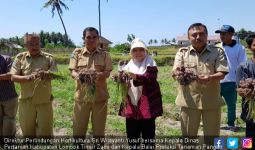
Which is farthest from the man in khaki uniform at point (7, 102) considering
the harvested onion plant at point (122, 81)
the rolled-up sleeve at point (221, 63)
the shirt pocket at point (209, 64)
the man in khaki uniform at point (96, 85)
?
the rolled-up sleeve at point (221, 63)

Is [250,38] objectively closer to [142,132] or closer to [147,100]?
[147,100]

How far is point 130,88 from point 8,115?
7.47ft

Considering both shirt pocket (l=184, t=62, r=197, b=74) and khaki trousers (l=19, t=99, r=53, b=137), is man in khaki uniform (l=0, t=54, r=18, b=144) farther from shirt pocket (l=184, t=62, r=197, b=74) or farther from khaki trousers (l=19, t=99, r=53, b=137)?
shirt pocket (l=184, t=62, r=197, b=74)

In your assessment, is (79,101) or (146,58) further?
(79,101)

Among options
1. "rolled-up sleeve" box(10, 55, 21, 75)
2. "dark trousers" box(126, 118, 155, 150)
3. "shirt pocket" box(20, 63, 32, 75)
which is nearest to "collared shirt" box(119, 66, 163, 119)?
"dark trousers" box(126, 118, 155, 150)

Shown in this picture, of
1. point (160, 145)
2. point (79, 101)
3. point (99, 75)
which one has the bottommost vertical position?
point (160, 145)

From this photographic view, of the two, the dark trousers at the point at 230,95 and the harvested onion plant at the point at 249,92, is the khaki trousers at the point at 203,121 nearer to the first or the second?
the harvested onion plant at the point at 249,92

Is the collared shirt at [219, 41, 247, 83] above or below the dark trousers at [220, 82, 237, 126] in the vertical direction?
above

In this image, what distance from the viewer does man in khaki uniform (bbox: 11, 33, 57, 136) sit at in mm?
5891

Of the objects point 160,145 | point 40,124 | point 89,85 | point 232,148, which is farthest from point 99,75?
point 232,148

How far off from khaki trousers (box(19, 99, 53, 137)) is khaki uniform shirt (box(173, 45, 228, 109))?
2.25 m

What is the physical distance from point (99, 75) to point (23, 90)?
1.36m

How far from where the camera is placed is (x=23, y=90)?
6043mm

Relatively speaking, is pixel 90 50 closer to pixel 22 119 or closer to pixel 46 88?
pixel 46 88
